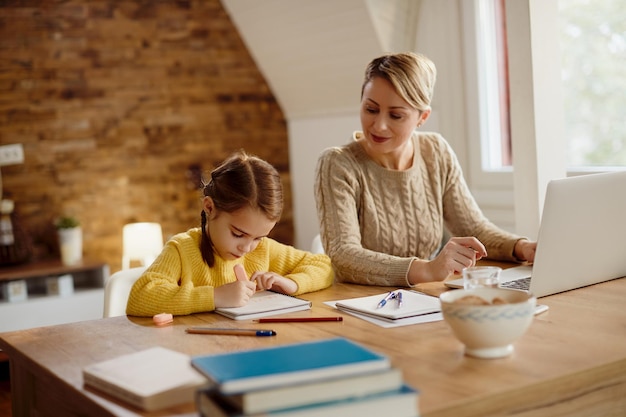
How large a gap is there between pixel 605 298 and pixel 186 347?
0.89 m

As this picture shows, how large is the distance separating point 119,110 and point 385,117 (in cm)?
260

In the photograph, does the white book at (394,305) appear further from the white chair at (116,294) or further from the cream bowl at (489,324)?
the white chair at (116,294)

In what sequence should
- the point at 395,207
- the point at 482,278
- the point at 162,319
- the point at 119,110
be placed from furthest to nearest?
the point at 119,110
the point at 395,207
the point at 162,319
the point at 482,278

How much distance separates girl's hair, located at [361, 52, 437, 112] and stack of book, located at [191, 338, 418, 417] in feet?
4.15

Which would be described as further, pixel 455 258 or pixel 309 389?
pixel 455 258

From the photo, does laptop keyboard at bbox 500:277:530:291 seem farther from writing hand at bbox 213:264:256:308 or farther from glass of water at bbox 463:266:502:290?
writing hand at bbox 213:264:256:308

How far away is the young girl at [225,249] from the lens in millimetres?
1748

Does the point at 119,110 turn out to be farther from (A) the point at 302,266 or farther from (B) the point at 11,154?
(A) the point at 302,266

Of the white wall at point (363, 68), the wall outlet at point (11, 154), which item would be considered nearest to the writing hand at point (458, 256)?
the white wall at point (363, 68)

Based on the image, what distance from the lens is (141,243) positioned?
424 cm

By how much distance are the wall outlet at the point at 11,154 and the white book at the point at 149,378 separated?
10.1 feet

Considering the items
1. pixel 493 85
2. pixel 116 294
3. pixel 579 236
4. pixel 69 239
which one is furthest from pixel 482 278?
pixel 69 239

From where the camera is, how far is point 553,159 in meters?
3.01

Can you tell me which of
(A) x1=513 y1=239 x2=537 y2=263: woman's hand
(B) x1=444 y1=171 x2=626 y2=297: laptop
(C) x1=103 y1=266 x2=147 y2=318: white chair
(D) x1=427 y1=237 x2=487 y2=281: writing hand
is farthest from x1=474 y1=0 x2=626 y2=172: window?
(C) x1=103 y1=266 x2=147 y2=318: white chair
